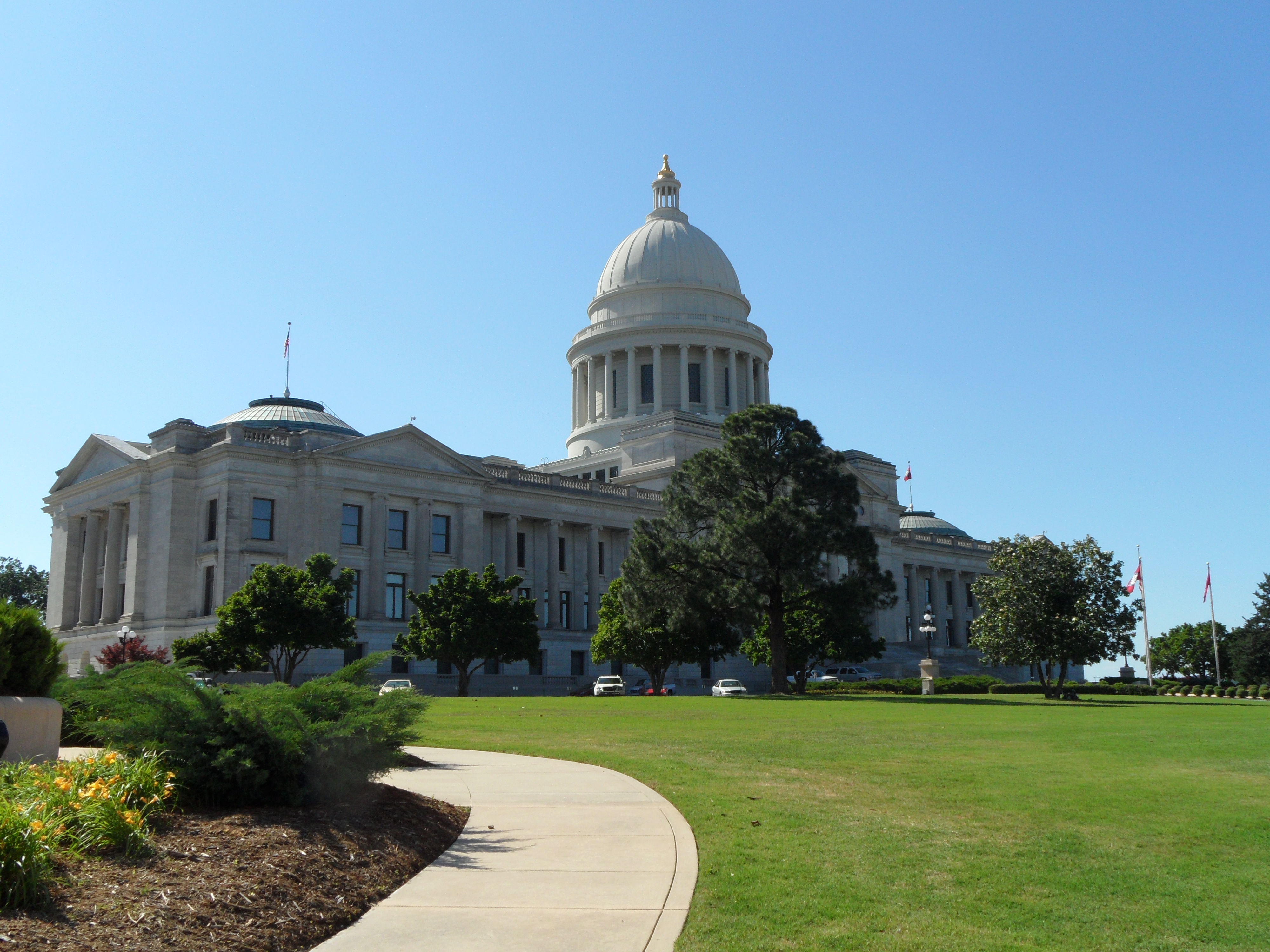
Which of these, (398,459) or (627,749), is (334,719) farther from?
(398,459)

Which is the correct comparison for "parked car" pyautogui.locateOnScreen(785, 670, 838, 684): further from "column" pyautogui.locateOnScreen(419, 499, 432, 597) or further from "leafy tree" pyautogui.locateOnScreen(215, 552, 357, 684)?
"leafy tree" pyautogui.locateOnScreen(215, 552, 357, 684)

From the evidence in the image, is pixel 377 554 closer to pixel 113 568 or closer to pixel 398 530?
pixel 398 530

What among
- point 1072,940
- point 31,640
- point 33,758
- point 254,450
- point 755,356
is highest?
point 755,356

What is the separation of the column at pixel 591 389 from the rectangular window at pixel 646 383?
5936 millimetres

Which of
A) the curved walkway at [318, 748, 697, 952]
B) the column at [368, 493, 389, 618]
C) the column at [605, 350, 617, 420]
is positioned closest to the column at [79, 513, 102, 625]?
the column at [368, 493, 389, 618]

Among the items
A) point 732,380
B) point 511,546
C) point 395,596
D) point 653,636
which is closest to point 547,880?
point 653,636

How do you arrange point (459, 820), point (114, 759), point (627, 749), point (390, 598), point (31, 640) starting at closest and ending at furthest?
point (114, 759), point (459, 820), point (31, 640), point (627, 749), point (390, 598)

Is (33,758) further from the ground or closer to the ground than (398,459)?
closer to the ground

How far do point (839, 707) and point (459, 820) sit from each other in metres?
30.2

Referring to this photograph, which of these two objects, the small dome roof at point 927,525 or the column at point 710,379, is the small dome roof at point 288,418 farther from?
the small dome roof at point 927,525

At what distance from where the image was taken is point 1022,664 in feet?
208

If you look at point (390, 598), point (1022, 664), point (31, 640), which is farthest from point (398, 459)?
point (31, 640)

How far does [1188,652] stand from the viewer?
13588 centimetres

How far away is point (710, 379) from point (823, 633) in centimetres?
4643
